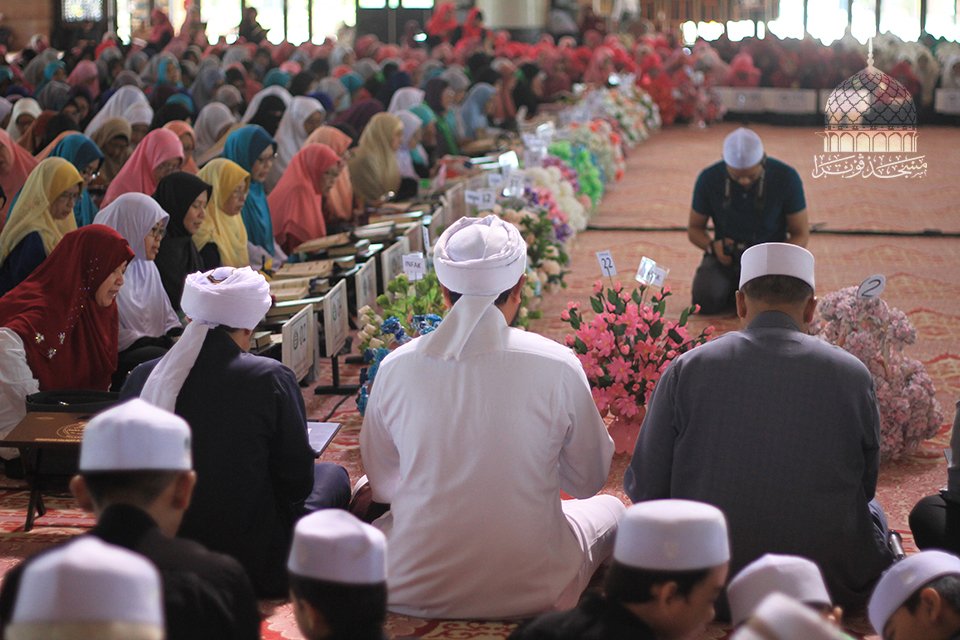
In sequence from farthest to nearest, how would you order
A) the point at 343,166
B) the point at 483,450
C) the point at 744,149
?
the point at 343,166 → the point at 744,149 → the point at 483,450

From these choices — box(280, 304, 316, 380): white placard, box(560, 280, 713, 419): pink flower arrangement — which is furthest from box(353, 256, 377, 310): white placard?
box(560, 280, 713, 419): pink flower arrangement

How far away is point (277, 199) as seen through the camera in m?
5.90

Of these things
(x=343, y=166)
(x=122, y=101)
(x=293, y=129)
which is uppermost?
(x=122, y=101)

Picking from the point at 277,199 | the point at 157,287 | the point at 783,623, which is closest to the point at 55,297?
Result: the point at 157,287

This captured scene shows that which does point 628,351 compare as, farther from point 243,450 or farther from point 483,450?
point 243,450

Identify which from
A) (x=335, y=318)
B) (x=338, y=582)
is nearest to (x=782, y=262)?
(x=338, y=582)

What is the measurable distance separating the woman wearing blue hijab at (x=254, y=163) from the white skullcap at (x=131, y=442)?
4.04m

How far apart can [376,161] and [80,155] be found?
2.36 meters

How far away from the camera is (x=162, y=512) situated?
1.58 m

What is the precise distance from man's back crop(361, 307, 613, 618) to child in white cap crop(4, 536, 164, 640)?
46.7 inches

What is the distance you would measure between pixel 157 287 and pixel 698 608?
3.23m

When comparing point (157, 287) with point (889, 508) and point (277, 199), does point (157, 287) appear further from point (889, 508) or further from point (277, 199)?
point (889, 508)

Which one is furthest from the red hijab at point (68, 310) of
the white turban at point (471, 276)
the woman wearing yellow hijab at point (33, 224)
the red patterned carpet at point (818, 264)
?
the white turban at point (471, 276)

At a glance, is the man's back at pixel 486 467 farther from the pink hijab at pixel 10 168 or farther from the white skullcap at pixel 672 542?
the pink hijab at pixel 10 168
